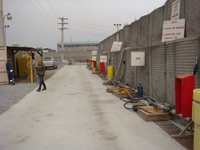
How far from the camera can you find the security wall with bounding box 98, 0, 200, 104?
223 inches

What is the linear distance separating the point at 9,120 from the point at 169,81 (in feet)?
16.4

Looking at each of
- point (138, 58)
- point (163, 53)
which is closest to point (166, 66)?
point (163, 53)

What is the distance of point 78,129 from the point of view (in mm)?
5531

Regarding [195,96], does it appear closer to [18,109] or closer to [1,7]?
[18,109]

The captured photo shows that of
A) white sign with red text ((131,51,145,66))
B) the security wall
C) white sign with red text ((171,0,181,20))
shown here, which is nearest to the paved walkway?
the security wall

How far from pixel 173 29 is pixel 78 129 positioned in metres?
4.00

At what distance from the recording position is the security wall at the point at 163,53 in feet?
18.6

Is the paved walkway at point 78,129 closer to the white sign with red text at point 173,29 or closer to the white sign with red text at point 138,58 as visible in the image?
the white sign with red text at point 138,58

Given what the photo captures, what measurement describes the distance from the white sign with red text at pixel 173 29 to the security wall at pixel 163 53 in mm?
143

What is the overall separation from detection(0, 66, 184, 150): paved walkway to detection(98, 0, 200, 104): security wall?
4.79ft

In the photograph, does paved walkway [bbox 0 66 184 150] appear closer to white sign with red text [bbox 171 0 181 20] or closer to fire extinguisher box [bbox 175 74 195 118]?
fire extinguisher box [bbox 175 74 195 118]

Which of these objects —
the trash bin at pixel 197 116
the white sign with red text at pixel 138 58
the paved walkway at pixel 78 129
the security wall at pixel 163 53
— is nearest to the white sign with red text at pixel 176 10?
the security wall at pixel 163 53

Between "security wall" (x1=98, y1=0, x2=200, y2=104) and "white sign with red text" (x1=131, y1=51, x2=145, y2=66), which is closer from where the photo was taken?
"security wall" (x1=98, y1=0, x2=200, y2=104)

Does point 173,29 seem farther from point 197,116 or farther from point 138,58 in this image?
point 197,116
